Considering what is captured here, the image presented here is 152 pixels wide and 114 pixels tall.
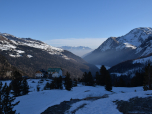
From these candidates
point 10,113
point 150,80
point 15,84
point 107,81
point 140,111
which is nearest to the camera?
point 140,111

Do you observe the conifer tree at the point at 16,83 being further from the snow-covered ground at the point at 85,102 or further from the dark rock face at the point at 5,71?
the dark rock face at the point at 5,71

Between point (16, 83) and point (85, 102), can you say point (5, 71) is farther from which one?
point (85, 102)

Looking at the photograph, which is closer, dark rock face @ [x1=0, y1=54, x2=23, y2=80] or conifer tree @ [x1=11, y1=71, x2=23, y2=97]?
conifer tree @ [x1=11, y1=71, x2=23, y2=97]

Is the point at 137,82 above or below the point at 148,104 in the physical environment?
below

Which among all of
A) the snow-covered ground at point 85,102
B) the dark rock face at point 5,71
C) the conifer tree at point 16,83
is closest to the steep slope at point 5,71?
the dark rock face at point 5,71

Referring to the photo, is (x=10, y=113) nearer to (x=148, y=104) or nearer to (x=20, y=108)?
(x=20, y=108)

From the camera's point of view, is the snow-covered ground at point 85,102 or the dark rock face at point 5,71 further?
the dark rock face at point 5,71

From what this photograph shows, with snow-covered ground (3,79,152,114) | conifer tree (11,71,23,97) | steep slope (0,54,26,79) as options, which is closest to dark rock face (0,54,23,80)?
steep slope (0,54,26,79)

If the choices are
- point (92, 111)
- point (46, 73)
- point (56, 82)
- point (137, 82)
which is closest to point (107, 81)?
point (56, 82)

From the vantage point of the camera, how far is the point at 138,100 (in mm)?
19500

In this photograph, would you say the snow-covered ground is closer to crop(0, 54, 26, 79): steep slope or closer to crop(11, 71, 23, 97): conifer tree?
crop(11, 71, 23, 97): conifer tree

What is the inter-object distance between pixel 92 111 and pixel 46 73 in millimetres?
108274

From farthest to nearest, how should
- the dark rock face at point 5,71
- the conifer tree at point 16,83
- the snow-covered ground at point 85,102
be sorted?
the dark rock face at point 5,71 < the conifer tree at point 16,83 < the snow-covered ground at point 85,102

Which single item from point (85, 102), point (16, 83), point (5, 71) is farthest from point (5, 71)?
point (85, 102)
